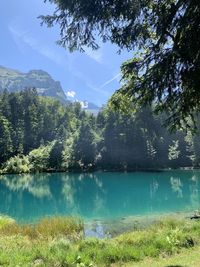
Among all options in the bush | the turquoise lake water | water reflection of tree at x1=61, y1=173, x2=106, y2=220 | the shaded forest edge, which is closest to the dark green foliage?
the turquoise lake water

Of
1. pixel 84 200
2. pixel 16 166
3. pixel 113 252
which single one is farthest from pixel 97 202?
pixel 16 166

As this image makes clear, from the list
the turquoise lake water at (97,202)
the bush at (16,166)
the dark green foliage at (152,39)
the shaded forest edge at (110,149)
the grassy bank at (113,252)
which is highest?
the shaded forest edge at (110,149)

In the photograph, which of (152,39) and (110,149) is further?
(110,149)

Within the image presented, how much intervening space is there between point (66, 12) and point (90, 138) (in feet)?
295

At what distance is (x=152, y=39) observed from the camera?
1049 cm

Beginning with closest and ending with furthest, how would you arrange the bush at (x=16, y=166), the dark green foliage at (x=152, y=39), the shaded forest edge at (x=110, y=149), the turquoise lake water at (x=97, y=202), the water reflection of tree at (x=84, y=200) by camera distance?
1. the dark green foliage at (x=152, y=39)
2. the turquoise lake water at (x=97, y=202)
3. the water reflection of tree at (x=84, y=200)
4. the shaded forest edge at (x=110, y=149)
5. the bush at (x=16, y=166)

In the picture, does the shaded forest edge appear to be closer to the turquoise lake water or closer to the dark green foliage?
the turquoise lake water

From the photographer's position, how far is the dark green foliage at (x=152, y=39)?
9.27m

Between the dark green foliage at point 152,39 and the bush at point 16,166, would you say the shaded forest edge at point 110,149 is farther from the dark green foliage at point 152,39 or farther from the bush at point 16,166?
the dark green foliage at point 152,39

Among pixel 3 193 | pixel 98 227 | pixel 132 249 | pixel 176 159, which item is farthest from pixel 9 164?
pixel 132 249

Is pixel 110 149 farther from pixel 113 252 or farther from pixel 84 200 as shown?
pixel 113 252

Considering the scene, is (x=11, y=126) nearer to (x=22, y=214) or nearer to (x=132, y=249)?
(x=22, y=214)

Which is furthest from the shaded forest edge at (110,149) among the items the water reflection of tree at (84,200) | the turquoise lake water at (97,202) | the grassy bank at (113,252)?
the grassy bank at (113,252)

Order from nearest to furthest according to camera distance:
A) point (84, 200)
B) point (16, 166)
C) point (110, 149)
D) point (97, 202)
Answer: point (97, 202)
point (84, 200)
point (16, 166)
point (110, 149)
